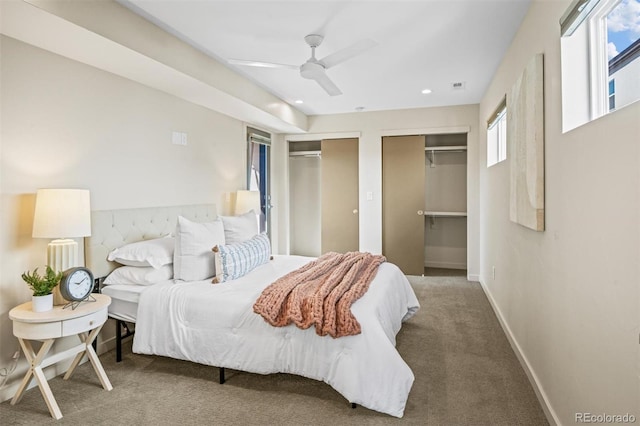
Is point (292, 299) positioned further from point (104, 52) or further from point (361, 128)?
point (361, 128)

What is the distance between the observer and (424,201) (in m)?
6.02

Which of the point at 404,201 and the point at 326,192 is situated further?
the point at 326,192

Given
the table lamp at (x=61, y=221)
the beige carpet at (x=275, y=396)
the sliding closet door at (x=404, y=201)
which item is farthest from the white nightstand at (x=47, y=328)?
the sliding closet door at (x=404, y=201)

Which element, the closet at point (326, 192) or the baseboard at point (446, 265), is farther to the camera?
the baseboard at point (446, 265)

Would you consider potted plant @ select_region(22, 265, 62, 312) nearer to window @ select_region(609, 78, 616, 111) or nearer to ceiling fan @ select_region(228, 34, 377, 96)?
ceiling fan @ select_region(228, 34, 377, 96)

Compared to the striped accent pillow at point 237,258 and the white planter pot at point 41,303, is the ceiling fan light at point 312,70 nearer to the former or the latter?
the striped accent pillow at point 237,258

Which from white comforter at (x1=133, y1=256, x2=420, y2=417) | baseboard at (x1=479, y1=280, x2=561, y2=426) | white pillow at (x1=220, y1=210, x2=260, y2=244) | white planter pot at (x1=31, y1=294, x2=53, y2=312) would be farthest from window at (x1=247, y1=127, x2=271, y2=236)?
baseboard at (x1=479, y1=280, x2=561, y2=426)

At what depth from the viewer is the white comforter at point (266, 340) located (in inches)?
86.4

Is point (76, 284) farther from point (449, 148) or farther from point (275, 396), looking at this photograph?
point (449, 148)

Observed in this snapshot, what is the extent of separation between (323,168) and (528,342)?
435 cm

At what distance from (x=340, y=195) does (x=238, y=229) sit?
291cm

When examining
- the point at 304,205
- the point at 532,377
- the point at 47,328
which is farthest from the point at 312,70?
the point at 304,205

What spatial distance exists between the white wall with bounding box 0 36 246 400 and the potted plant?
332 millimetres

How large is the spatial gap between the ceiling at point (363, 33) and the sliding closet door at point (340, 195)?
70.7 inches
